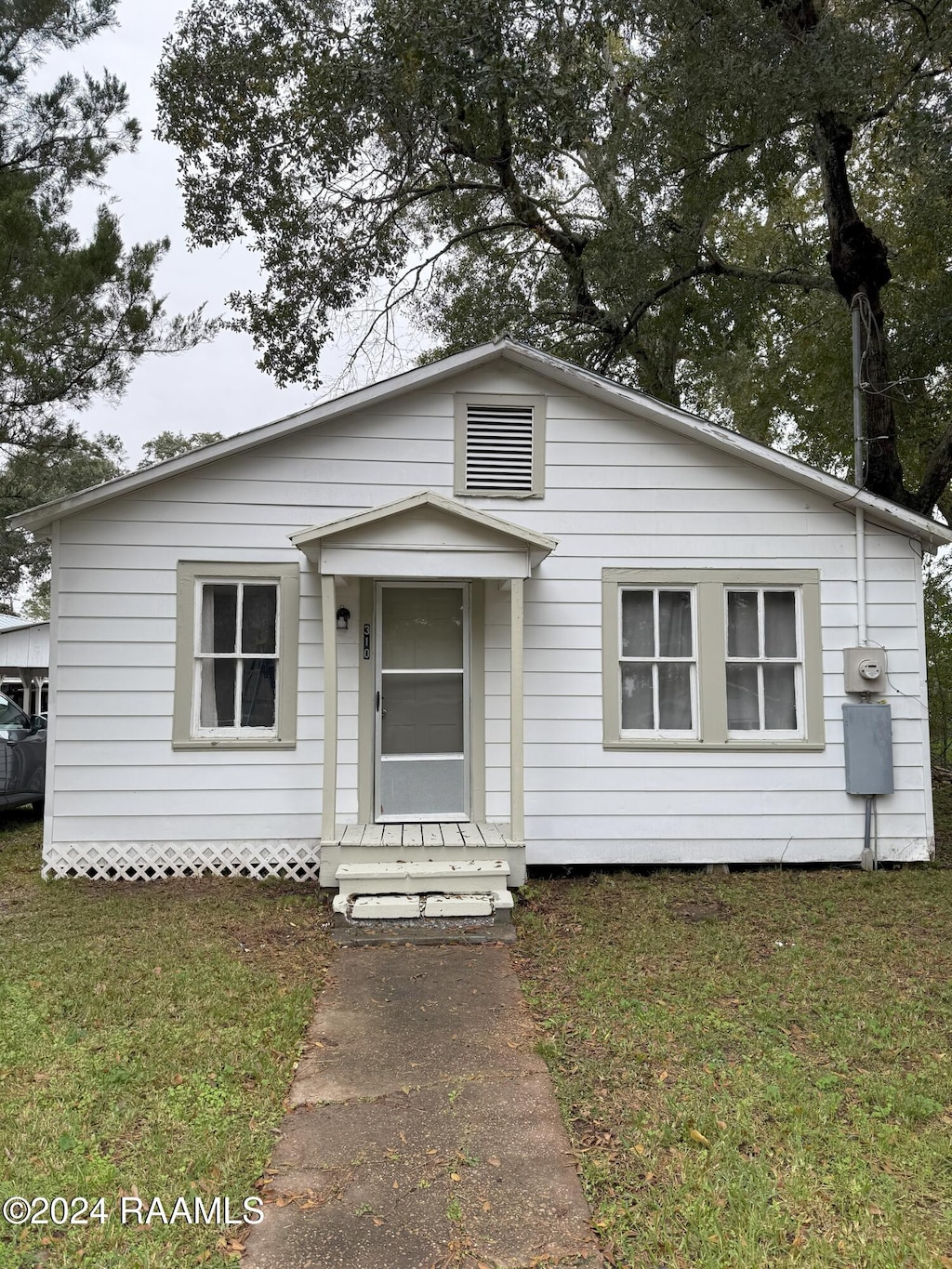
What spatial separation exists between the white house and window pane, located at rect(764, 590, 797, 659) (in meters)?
0.02

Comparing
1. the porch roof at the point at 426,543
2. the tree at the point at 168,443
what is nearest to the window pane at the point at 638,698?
the porch roof at the point at 426,543

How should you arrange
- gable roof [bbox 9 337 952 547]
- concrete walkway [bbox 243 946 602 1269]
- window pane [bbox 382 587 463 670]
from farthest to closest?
window pane [bbox 382 587 463 670] → gable roof [bbox 9 337 952 547] → concrete walkway [bbox 243 946 602 1269]

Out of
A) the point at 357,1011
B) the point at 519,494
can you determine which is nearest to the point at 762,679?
the point at 519,494

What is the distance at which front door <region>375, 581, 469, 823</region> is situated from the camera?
7.31 meters

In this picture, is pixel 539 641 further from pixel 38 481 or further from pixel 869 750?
pixel 38 481

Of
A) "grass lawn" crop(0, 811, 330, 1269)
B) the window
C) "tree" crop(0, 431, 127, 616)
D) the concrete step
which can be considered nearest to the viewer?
"grass lawn" crop(0, 811, 330, 1269)

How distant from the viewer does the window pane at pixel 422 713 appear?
736cm

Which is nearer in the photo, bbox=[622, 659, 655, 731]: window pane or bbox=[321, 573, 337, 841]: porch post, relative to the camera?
bbox=[321, 573, 337, 841]: porch post

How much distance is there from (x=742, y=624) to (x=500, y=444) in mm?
2702

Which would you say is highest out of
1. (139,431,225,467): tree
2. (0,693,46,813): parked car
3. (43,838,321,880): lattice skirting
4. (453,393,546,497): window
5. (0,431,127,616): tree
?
(139,431,225,467): tree

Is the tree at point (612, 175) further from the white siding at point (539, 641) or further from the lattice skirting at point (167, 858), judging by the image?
the lattice skirting at point (167, 858)

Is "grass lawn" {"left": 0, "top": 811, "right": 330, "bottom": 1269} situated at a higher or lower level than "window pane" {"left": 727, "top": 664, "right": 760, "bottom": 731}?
lower

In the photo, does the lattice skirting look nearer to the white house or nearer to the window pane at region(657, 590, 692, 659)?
the white house

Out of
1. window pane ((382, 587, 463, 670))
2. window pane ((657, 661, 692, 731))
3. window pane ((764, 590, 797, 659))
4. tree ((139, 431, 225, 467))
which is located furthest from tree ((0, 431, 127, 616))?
tree ((139, 431, 225, 467))
